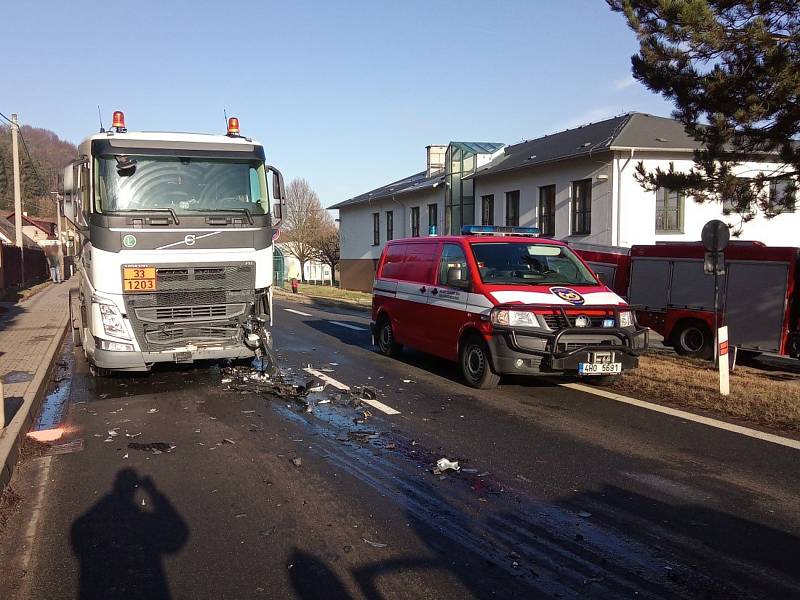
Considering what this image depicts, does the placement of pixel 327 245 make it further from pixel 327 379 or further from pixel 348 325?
pixel 327 379

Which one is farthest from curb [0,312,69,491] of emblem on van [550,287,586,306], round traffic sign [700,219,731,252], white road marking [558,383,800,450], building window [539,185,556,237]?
building window [539,185,556,237]

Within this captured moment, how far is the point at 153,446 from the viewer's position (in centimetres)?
609

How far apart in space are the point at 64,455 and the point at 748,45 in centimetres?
877

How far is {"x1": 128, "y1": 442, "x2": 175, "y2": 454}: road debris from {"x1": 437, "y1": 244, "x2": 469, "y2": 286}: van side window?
4.48 metres

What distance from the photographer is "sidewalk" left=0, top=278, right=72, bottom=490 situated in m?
5.95

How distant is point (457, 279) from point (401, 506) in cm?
486

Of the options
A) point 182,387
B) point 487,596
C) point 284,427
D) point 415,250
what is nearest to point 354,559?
point 487,596

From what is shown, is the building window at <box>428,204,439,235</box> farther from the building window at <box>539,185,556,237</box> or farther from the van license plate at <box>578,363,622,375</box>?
the van license plate at <box>578,363,622,375</box>

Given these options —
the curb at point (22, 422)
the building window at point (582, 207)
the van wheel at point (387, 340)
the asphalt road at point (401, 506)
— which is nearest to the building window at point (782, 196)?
the asphalt road at point (401, 506)

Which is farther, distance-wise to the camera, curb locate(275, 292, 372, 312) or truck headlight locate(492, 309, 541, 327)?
curb locate(275, 292, 372, 312)

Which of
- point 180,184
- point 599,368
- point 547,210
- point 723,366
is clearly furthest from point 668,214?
point 180,184

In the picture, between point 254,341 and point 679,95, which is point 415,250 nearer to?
point 254,341

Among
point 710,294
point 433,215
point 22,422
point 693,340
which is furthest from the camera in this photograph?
point 433,215

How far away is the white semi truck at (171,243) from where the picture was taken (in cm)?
805
